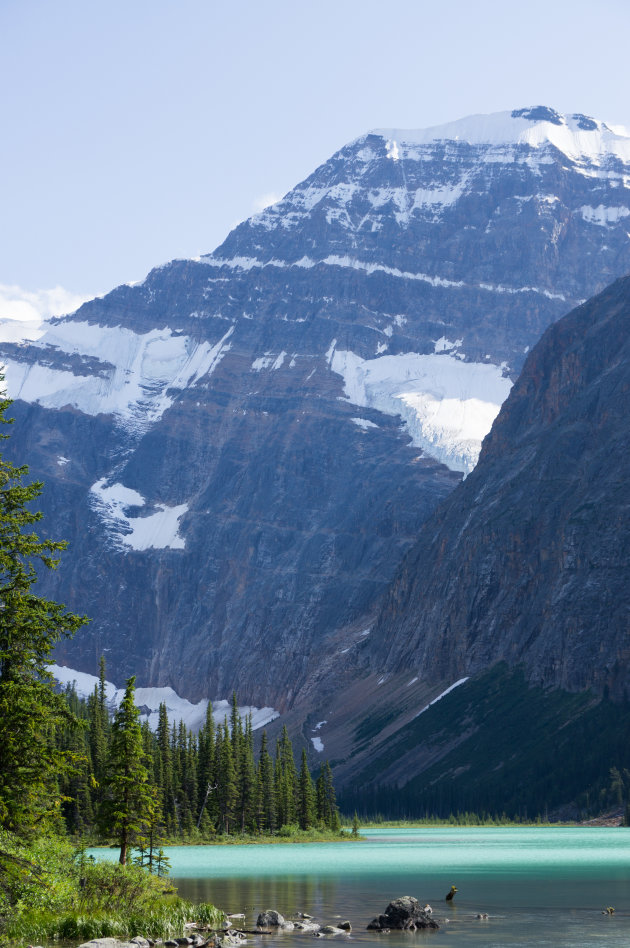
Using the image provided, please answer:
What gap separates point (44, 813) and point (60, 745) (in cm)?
9384

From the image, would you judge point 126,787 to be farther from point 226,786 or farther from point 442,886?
point 226,786

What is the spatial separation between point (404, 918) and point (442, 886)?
20.8 metres

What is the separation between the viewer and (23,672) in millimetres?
36531

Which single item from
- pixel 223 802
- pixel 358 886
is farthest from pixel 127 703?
pixel 223 802

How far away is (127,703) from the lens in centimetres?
6353

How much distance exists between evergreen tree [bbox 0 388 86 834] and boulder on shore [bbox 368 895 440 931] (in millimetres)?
15818

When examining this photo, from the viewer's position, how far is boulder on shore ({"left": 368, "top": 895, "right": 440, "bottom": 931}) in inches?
1833

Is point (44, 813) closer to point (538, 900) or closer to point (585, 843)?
point (538, 900)

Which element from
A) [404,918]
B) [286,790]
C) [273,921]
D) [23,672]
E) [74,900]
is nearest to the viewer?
[23,672]

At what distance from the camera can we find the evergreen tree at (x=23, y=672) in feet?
115

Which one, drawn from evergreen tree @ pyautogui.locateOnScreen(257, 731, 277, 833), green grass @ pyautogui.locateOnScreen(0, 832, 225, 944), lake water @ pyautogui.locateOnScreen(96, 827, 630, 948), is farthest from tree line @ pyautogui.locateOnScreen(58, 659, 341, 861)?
green grass @ pyautogui.locateOnScreen(0, 832, 225, 944)

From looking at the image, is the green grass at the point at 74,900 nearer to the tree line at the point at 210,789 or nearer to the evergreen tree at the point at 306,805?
the tree line at the point at 210,789

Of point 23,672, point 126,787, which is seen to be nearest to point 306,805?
point 126,787

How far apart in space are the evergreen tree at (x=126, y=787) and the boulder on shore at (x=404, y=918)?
1738 cm
